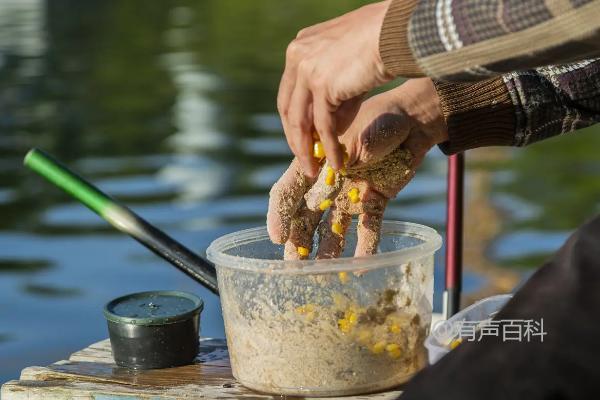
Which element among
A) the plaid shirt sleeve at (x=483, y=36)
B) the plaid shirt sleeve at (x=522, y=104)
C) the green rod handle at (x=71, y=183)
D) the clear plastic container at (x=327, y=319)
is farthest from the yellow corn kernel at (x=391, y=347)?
the green rod handle at (x=71, y=183)

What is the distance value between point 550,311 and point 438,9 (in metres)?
0.50

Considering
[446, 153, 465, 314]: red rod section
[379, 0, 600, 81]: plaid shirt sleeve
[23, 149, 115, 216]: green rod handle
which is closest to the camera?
[379, 0, 600, 81]: plaid shirt sleeve

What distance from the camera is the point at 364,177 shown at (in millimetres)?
2094

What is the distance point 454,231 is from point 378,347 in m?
0.82

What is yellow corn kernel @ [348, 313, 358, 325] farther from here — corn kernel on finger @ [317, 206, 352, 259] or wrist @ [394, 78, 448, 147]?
wrist @ [394, 78, 448, 147]

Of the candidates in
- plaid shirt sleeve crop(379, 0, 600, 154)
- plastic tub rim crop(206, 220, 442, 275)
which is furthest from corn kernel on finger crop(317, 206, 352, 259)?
plaid shirt sleeve crop(379, 0, 600, 154)

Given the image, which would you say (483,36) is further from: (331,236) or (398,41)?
(331,236)

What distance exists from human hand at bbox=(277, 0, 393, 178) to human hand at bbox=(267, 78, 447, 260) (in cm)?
19

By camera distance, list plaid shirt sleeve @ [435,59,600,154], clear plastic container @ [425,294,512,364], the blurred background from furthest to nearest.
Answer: the blurred background → plaid shirt sleeve @ [435,59,600,154] → clear plastic container @ [425,294,512,364]

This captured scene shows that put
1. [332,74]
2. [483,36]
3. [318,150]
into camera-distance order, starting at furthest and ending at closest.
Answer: [318,150] → [332,74] → [483,36]

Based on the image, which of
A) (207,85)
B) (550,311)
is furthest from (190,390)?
(207,85)

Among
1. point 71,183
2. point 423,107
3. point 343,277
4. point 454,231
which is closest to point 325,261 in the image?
point 343,277

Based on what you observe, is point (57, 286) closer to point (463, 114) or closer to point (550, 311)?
point (463, 114)

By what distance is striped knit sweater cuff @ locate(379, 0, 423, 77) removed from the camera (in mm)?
1634
